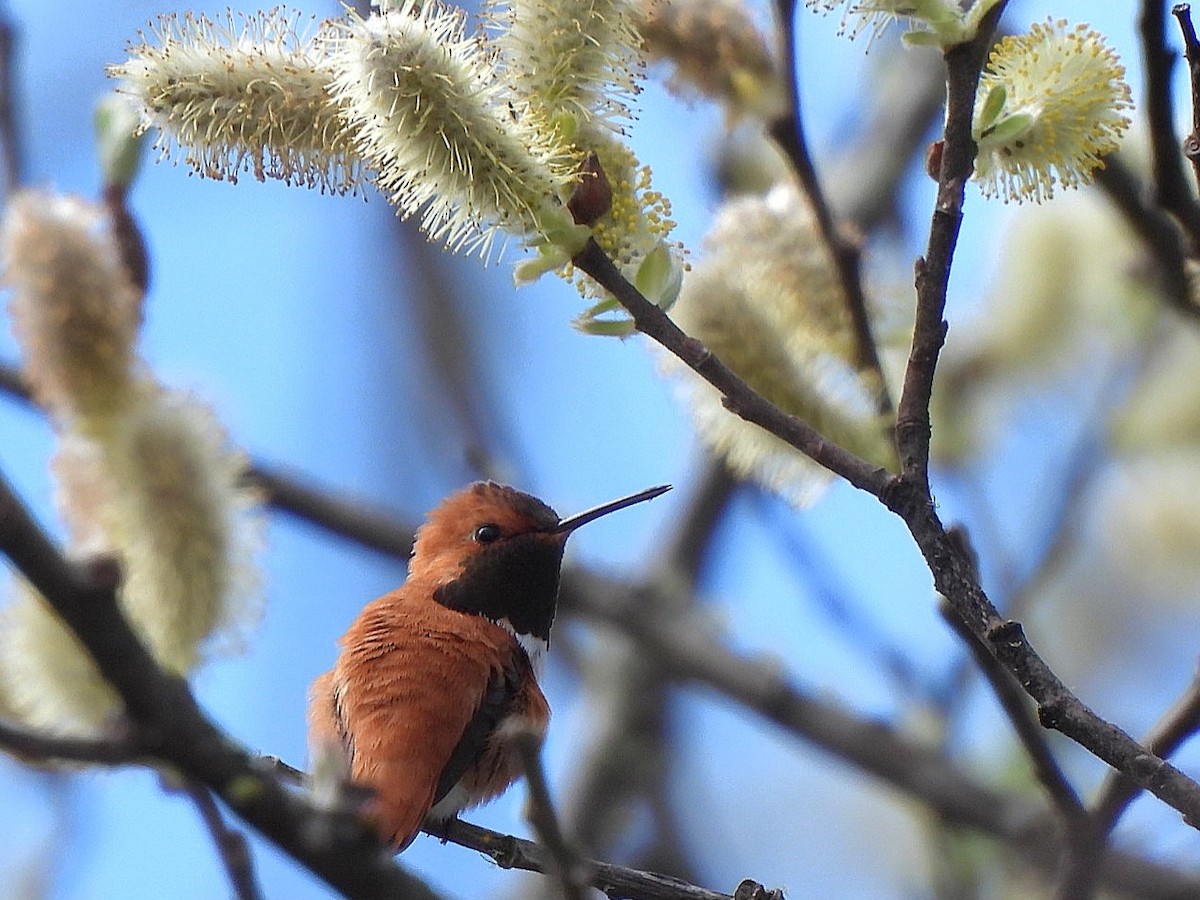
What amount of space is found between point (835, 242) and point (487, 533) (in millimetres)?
1025

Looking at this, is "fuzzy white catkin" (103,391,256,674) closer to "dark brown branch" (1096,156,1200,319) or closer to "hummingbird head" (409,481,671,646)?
"hummingbird head" (409,481,671,646)

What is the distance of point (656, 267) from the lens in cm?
165

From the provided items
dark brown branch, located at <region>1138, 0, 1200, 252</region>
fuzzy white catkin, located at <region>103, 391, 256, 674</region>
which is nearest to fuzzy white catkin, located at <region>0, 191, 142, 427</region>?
fuzzy white catkin, located at <region>103, 391, 256, 674</region>

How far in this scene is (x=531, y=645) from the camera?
113 inches

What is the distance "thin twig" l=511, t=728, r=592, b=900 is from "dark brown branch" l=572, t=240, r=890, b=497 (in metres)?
0.50

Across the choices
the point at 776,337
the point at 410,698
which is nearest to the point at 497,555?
the point at 410,698

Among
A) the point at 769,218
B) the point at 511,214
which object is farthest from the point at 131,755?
the point at 769,218

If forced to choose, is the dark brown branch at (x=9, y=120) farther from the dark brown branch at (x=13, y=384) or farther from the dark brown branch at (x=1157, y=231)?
the dark brown branch at (x=1157, y=231)

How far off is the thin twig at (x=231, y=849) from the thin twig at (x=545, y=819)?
42 centimetres

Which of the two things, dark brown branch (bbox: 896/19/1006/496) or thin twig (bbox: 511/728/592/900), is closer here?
thin twig (bbox: 511/728/592/900)

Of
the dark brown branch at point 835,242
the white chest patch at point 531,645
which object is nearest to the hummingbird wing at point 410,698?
the white chest patch at point 531,645

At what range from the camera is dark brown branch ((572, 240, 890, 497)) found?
160cm

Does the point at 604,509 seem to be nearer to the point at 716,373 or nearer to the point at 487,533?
the point at 487,533

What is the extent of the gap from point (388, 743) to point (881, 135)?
3379 millimetres
